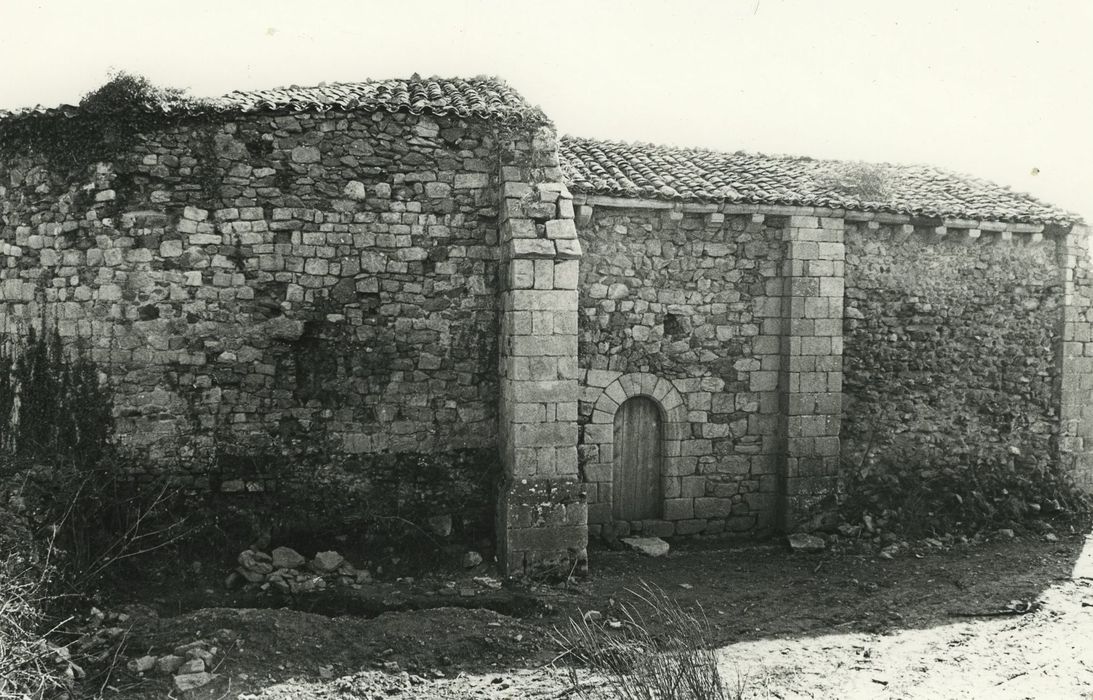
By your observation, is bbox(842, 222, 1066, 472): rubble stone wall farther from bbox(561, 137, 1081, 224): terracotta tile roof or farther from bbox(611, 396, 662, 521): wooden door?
bbox(611, 396, 662, 521): wooden door

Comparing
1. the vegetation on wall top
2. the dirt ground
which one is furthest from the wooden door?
the vegetation on wall top

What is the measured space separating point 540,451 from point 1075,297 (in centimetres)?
795

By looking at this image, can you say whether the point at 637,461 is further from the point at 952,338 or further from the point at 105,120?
the point at 105,120

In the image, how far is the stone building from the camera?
25.2 feet

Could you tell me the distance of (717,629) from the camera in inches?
264

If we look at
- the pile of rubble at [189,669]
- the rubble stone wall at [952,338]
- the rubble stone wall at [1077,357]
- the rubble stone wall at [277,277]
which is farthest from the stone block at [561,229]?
the rubble stone wall at [1077,357]

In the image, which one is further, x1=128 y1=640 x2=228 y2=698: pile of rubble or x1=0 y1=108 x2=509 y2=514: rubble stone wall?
x1=0 y1=108 x2=509 y2=514: rubble stone wall

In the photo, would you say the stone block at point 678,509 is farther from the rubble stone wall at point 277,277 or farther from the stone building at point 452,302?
the rubble stone wall at point 277,277

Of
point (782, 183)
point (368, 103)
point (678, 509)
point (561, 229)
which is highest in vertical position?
point (368, 103)

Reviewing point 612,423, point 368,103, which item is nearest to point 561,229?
point 368,103

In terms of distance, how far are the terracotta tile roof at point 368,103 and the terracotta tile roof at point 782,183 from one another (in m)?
1.13

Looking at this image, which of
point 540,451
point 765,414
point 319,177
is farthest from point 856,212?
point 319,177

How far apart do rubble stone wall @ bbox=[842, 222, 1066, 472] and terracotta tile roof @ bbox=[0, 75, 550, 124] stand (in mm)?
4597

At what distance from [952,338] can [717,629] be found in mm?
5731
